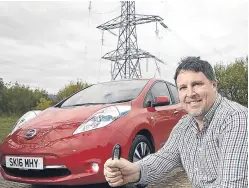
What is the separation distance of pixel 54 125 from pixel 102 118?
51cm

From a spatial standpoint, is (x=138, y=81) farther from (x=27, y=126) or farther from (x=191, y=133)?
(x=191, y=133)

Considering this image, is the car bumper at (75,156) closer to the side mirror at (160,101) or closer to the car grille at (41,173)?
the car grille at (41,173)

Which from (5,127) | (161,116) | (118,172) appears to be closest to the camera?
(118,172)

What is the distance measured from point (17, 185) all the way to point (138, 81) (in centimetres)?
201

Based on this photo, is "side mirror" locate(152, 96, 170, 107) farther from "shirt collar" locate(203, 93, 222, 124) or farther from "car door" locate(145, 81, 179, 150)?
"shirt collar" locate(203, 93, 222, 124)

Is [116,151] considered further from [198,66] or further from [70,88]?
[70,88]

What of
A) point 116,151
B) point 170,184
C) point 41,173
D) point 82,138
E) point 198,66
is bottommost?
point 170,184

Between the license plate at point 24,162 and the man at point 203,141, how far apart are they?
2.02m

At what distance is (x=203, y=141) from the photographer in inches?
63.5

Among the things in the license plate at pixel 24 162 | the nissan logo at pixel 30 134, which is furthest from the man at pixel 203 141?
the nissan logo at pixel 30 134

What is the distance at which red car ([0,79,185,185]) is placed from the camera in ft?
11.6

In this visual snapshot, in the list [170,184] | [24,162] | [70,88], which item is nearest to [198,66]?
[24,162]

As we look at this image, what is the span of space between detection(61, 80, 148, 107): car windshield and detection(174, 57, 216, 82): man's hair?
2.65 m

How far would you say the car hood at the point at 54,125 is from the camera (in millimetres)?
3680
